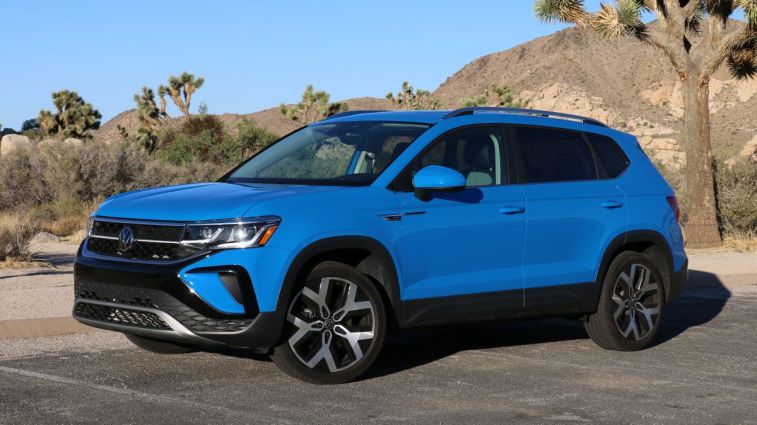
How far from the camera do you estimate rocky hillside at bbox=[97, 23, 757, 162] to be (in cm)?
9125

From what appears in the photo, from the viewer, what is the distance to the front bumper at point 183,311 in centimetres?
753

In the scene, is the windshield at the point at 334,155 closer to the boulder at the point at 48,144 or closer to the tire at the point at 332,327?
the tire at the point at 332,327

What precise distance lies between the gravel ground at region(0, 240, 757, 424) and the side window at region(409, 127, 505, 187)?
141 cm

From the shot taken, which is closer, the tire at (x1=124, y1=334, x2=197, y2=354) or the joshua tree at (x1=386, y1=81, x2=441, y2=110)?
the tire at (x1=124, y1=334, x2=197, y2=354)

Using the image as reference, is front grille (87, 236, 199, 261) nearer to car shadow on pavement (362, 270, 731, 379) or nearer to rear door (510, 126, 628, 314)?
car shadow on pavement (362, 270, 731, 379)

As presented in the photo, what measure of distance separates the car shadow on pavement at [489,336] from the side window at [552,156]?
3.86 feet

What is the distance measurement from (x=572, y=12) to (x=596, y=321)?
51.1ft

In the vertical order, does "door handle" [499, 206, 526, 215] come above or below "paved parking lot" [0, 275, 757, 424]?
above

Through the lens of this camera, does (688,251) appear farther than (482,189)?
Yes

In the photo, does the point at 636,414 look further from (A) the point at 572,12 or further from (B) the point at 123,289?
(A) the point at 572,12

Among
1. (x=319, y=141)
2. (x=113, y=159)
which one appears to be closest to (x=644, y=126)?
(x=113, y=159)

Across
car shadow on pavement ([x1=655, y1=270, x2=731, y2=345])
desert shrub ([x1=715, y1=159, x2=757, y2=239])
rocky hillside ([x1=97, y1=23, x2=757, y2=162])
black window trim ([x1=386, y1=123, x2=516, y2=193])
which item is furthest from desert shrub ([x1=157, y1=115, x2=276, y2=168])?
rocky hillside ([x1=97, y1=23, x2=757, y2=162])

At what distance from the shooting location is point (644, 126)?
91312mm

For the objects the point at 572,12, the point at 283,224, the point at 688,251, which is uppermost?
the point at 572,12
